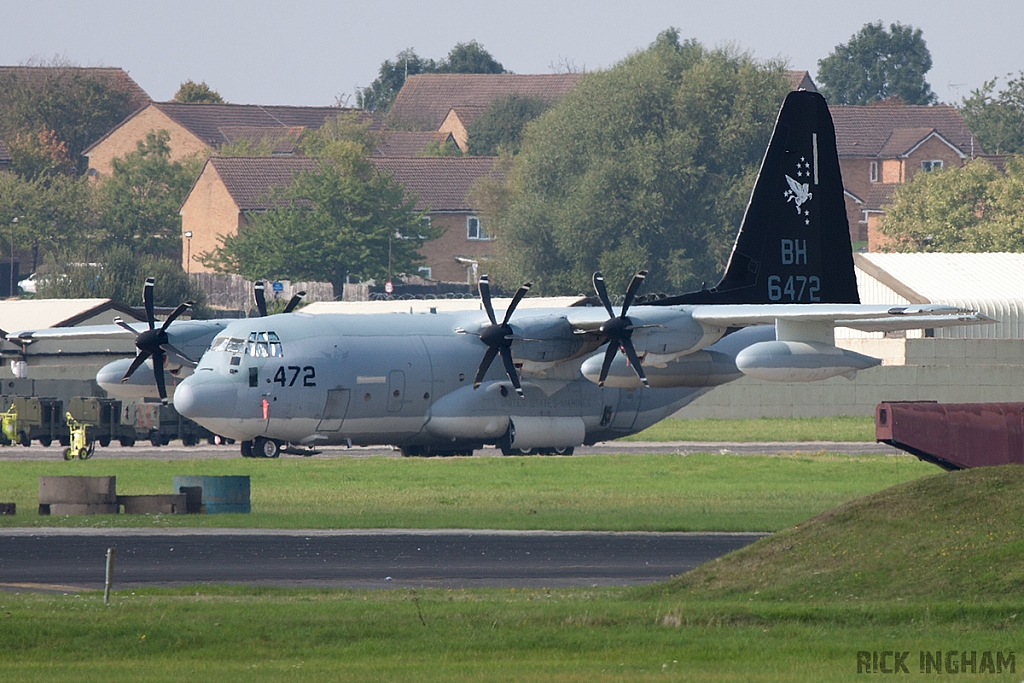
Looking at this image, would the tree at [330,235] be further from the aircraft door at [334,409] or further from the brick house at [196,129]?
the aircraft door at [334,409]

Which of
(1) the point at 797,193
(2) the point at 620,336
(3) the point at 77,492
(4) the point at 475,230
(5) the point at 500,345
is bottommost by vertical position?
(3) the point at 77,492

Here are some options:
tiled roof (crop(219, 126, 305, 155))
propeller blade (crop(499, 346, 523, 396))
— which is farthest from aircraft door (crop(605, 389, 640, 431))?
tiled roof (crop(219, 126, 305, 155))

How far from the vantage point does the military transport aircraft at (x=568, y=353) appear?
134 ft

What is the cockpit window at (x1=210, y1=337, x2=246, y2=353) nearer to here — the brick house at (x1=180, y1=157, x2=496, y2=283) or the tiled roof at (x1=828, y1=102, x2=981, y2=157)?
the brick house at (x1=180, y1=157, x2=496, y2=283)

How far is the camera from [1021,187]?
366 ft

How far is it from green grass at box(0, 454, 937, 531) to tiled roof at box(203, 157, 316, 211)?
75.8 m

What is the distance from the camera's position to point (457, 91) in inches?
7534

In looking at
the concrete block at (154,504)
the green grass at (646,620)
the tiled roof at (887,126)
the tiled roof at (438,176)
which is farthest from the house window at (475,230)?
the green grass at (646,620)

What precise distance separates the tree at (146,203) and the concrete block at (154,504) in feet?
328

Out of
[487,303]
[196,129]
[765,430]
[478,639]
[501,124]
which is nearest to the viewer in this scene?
[478,639]

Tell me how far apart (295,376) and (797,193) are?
15.7m

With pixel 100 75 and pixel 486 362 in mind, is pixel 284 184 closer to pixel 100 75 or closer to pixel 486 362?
pixel 100 75

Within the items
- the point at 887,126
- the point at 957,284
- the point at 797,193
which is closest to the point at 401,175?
the point at 887,126

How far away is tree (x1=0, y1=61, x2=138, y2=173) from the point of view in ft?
548
